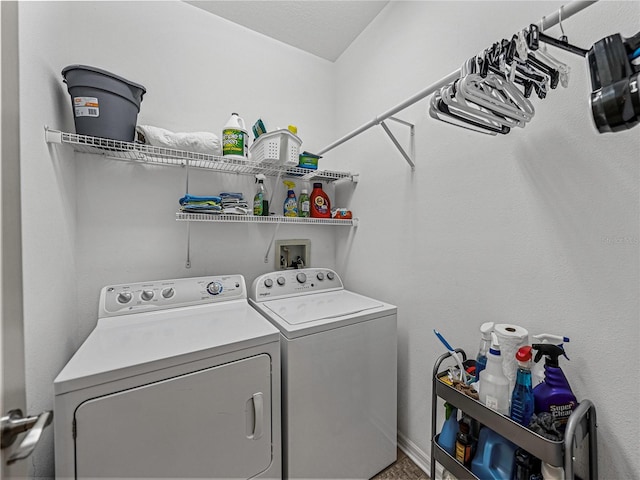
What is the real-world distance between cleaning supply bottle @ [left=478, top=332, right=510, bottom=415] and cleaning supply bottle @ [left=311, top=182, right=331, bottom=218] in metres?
1.37

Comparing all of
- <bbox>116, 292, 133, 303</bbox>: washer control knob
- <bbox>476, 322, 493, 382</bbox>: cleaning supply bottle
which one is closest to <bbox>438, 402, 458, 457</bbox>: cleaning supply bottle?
<bbox>476, 322, 493, 382</bbox>: cleaning supply bottle

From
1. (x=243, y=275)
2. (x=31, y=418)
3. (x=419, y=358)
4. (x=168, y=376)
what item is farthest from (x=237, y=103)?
(x=419, y=358)

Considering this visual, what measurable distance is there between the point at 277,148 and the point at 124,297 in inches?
46.1

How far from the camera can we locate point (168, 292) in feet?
4.97

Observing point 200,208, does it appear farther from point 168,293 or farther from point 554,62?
point 554,62

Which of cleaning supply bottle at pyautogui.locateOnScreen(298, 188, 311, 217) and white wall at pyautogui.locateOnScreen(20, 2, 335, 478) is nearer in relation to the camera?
white wall at pyautogui.locateOnScreen(20, 2, 335, 478)

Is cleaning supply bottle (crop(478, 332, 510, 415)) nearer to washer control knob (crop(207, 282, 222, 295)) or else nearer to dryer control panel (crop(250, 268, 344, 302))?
dryer control panel (crop(250, 268, 344, 302))

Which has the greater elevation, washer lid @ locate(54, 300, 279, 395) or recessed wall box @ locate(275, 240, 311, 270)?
recessed wall box @ locate(275, 240, 311, 270)

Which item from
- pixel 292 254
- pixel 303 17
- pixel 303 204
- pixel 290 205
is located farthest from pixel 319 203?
pixel 303 17

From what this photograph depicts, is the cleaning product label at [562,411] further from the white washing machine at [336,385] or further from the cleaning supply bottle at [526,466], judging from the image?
the white washing machine at [336,385]

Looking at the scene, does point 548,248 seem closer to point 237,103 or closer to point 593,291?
point 593,291

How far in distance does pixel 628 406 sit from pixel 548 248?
21.7 inches

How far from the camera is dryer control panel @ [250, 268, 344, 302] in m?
1.76

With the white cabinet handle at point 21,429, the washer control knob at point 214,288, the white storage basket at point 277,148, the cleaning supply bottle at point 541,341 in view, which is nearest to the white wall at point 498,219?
the cleaning supply bottle at point 541,341
